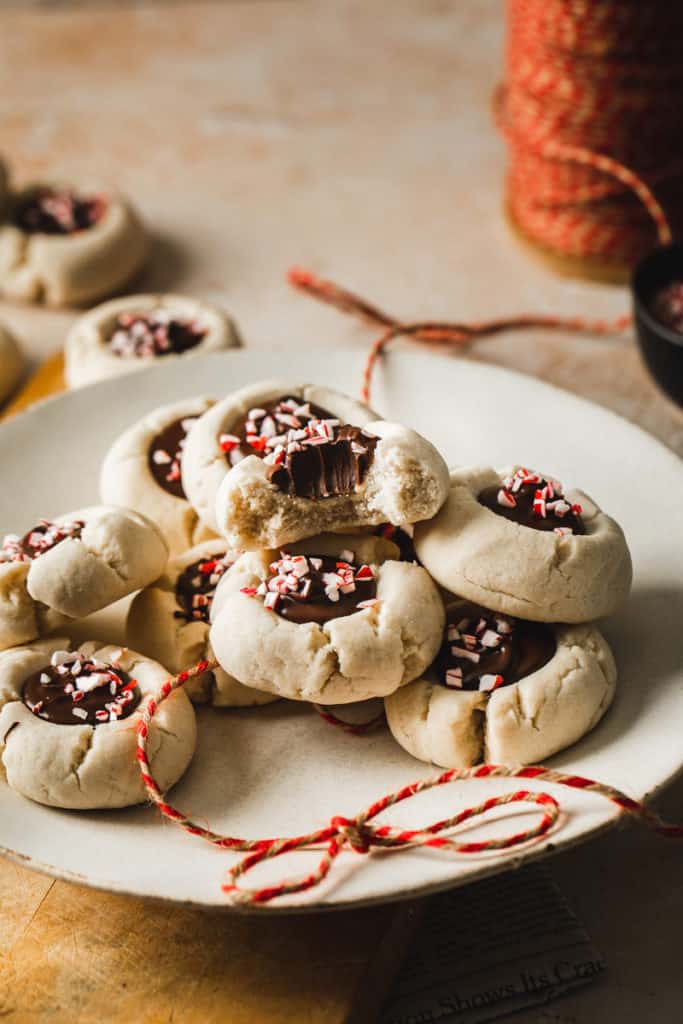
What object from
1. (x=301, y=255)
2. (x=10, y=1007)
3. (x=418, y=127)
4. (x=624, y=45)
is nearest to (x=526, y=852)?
(x=10, y=1007)

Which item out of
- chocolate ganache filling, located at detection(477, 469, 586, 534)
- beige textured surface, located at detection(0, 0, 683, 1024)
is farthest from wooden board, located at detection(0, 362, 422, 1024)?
chocolate ganache filling, located at detection(477, 469, 586, 534)

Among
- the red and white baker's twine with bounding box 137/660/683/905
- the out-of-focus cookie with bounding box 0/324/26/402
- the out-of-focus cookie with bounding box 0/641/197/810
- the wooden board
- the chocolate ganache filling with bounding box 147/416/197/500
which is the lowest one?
the out-of-focus cookie with bounding box 0/324/26/402

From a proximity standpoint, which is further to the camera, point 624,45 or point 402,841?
point 624,45

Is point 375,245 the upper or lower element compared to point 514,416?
lower

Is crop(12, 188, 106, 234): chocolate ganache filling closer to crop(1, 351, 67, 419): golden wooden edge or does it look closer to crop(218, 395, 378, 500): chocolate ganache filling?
crop(1, 351, 67, 419): golden wooden edge

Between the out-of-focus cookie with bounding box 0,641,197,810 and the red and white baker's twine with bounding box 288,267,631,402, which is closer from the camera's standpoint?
the out-of-focus cookie with bounding box 0,641,197,810

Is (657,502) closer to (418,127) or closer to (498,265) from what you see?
(498,265)
